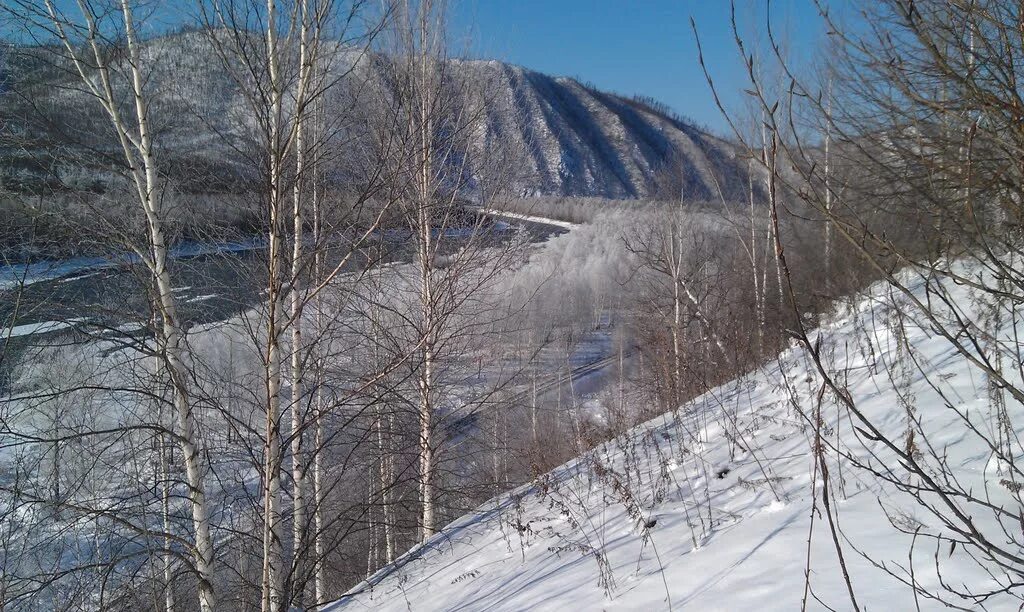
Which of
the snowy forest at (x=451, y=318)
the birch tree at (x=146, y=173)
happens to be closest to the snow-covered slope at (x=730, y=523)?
the snowy forest at (x=451, y=318)

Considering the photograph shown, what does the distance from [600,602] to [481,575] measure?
6.13ft

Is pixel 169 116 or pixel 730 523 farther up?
pixel 169 116

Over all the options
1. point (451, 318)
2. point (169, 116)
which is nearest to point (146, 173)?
point (169, 116)

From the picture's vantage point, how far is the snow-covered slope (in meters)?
2.53

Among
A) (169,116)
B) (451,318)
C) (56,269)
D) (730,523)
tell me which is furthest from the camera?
(451,318)

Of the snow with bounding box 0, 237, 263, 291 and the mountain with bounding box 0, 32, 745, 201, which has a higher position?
the mountain with bounding box 0, 32, 745, 201

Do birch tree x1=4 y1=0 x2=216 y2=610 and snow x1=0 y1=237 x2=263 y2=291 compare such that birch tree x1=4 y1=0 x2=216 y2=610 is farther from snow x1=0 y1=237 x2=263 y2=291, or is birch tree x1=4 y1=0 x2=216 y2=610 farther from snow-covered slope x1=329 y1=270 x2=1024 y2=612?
snow-covered slope x1=329 y1=270 x2=1024 y2=612

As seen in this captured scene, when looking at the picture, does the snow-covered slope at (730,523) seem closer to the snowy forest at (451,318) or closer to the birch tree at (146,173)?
the snowy forest at (451,318)

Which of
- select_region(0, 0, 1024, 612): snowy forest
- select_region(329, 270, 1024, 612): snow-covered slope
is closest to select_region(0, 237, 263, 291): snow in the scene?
select_region(0, 0, 1024, 612): snowy forest

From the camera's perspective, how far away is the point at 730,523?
11.4 feet

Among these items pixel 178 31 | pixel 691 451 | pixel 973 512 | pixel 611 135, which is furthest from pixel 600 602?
pixel 611 135

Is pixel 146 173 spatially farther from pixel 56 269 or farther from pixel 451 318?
pixel 451 318

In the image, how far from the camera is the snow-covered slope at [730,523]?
2.53m

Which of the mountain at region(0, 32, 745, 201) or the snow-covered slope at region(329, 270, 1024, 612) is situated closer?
the snow-covered slope at region(329, 270, 1024, 612)
